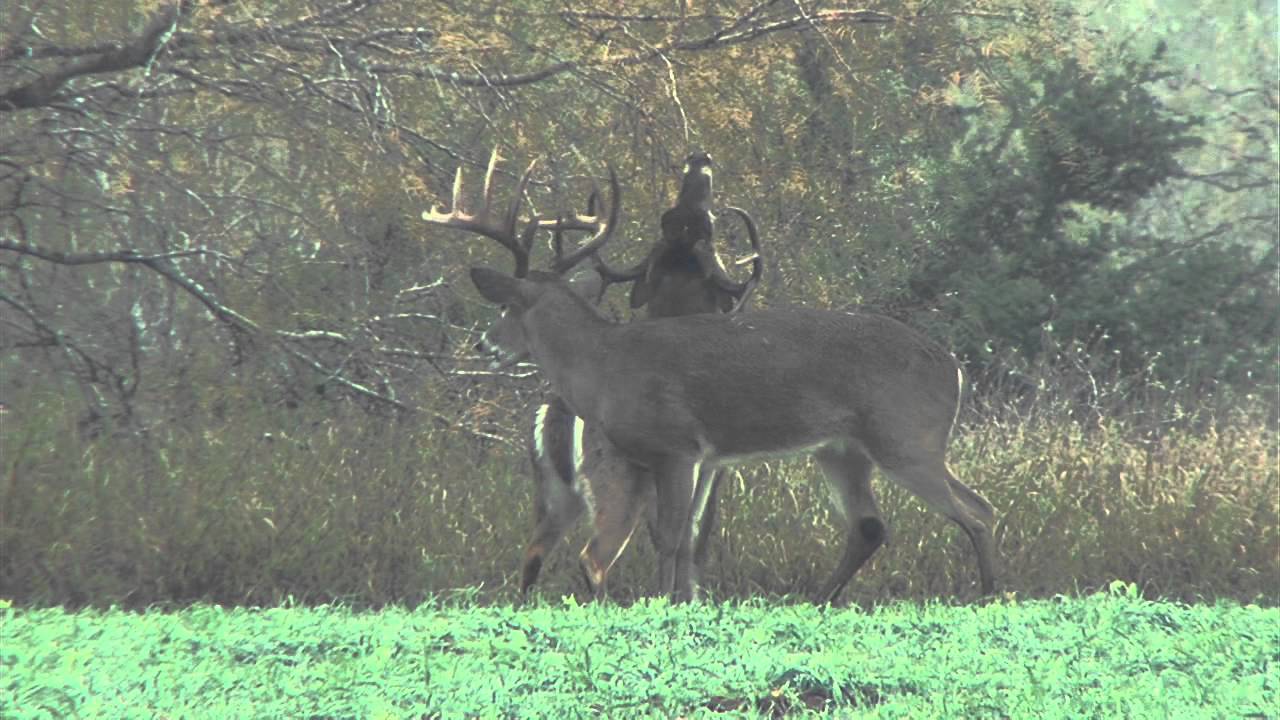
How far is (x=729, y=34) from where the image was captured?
38.8 ft

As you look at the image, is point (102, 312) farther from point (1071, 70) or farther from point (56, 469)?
point (1071, 70)

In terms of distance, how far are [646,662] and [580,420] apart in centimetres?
275

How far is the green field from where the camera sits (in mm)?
6379

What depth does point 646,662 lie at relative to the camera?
22.9 feet

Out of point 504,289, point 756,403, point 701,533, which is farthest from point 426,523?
point 756,403

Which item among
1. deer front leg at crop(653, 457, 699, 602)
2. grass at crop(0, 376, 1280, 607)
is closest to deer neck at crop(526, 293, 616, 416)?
deer front leg at crop(653, 457, 699, 602)

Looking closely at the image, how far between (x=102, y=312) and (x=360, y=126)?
1.90m

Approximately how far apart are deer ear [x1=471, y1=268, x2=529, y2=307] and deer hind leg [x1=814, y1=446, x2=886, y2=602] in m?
1.68

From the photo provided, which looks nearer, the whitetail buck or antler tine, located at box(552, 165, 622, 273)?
the whitetail buck

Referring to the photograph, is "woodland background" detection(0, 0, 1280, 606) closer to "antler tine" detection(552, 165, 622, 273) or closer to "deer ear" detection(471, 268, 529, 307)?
"antler tine" detection(552, 165, 622, 273)

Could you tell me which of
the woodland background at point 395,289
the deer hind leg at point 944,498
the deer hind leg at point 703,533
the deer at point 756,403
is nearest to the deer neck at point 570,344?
the deer at point 756,403

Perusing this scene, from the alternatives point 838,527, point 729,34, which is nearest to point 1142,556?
point 838,527

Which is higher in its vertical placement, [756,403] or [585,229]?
[585,229]

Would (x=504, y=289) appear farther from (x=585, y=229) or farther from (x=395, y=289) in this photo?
(x=395, y=289)
